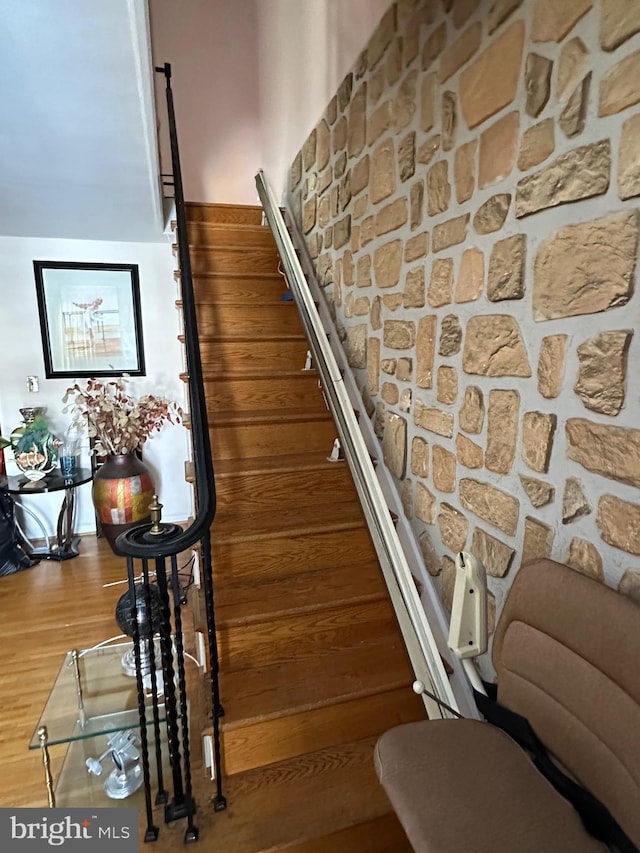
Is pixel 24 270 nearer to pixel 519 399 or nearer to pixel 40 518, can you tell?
pixel 40 518

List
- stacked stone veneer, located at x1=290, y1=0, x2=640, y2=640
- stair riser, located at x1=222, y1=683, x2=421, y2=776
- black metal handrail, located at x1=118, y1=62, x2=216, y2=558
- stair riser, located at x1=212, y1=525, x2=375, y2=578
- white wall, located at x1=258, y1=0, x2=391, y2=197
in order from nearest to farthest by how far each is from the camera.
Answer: stacked stone veneer, located at x1=290, y1=0, x2=640, y2=640 → black metal handrail, located at x1=118, y1=62, x2=216, y2=558 → stair riser, located at x1=222, y1=683, x2=421, y2=776 → stair riser, located at x1=212, y1=525, x2=375, y2=578 → white wall, located at x1=258, y1=0, x2=391, y2=197

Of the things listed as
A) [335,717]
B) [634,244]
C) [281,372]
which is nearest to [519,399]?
[634,244]

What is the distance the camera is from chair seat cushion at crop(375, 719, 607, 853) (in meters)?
0.77

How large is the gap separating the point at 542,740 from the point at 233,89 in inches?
182

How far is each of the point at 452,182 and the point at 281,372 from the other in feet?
4.43

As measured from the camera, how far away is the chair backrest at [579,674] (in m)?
0.76

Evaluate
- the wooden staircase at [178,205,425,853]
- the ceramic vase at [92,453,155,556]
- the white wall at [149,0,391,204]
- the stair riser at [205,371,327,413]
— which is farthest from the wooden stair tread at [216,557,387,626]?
the white wall at [149,0,391,204]

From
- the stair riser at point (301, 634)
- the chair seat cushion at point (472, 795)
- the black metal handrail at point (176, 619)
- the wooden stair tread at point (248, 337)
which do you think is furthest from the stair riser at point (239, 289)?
the chair seat cushion at point (472, 795)

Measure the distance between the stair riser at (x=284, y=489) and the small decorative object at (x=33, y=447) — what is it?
2.05 metres

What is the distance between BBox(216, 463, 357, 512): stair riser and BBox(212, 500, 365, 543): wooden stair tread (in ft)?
0.13

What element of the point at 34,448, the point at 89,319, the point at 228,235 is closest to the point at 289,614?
the point at 228,235

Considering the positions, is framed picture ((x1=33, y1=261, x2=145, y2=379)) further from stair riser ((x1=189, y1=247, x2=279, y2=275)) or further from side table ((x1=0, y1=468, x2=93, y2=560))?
stair riser ((x1=189, y1=247, x2=279, y2=275))

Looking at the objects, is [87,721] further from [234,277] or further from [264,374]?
[234,277]

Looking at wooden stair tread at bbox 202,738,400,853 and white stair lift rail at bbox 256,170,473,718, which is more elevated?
white stair lift rail at bbox 256,170,473,718
